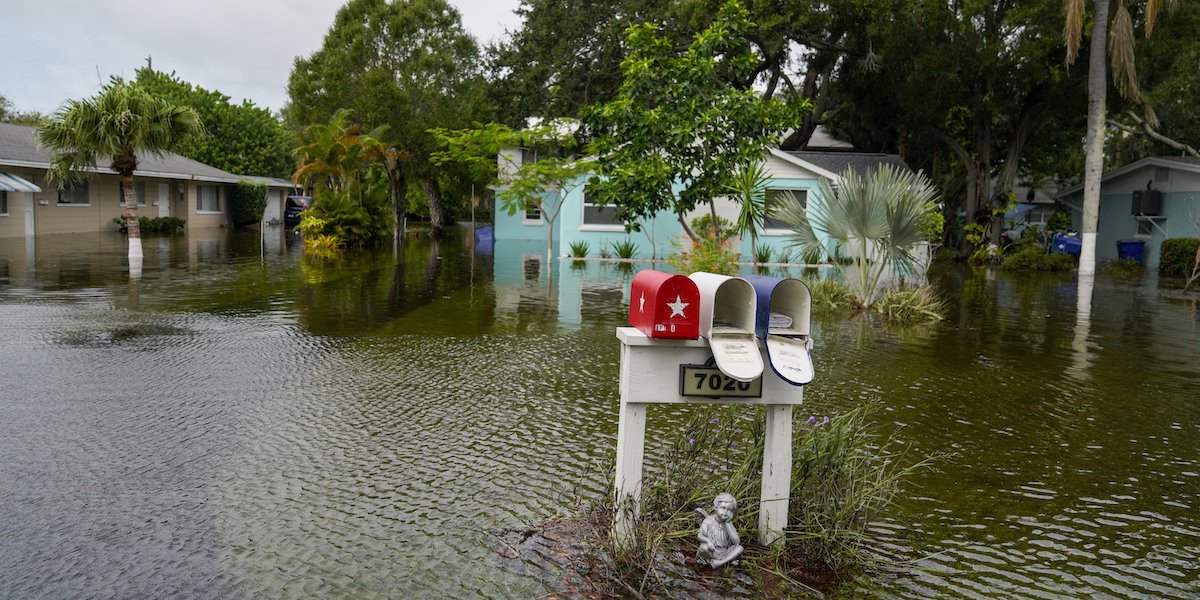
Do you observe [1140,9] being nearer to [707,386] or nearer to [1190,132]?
[1190,132]

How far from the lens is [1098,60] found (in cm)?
2255

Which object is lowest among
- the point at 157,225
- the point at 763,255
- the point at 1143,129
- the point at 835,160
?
the point at 763,255

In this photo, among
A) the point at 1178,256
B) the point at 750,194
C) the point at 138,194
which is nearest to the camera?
the point at 750,194

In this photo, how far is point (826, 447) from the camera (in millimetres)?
5105

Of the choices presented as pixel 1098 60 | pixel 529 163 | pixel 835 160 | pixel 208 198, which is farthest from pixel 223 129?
pixel 1098 60

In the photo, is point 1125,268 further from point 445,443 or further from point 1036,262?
point 445,443

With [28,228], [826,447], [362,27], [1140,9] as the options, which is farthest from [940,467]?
[362,27]

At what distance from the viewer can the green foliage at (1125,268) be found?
25688 millimetres

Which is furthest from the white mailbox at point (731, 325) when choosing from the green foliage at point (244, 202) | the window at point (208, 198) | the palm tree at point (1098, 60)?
the green foliage at point (244, 202)

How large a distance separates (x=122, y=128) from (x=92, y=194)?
18.1 meters

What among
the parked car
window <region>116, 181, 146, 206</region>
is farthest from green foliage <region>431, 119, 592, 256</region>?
the parked car

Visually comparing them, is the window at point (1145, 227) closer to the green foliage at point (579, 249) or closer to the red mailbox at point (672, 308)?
the green foliage at point (579, 249)

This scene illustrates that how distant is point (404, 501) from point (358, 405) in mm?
2675

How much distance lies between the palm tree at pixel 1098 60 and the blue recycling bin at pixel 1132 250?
670 cm
